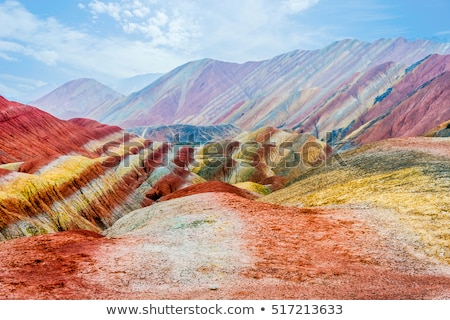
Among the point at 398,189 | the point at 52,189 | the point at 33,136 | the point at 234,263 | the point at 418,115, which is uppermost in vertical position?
the point at 418,115

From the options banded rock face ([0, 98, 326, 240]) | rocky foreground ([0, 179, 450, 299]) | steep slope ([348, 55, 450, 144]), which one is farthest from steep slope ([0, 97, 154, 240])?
steep slope ([348, 55, 450, 144])

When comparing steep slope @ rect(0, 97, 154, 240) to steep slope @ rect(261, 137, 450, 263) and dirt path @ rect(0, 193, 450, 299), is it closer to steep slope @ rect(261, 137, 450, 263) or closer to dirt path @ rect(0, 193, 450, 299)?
dirt path @ rect(0, 193, 450, 299)

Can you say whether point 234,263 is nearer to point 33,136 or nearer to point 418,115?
point 33,136

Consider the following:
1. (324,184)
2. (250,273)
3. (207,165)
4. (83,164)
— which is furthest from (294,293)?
(207,165)

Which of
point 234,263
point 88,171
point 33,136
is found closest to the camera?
point 234,263

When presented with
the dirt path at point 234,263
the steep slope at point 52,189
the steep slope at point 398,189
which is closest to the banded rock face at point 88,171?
the steep slope at point 52,189

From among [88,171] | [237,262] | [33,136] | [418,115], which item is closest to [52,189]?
[88,171]

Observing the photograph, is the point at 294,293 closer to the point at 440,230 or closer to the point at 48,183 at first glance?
the point at 440,230
